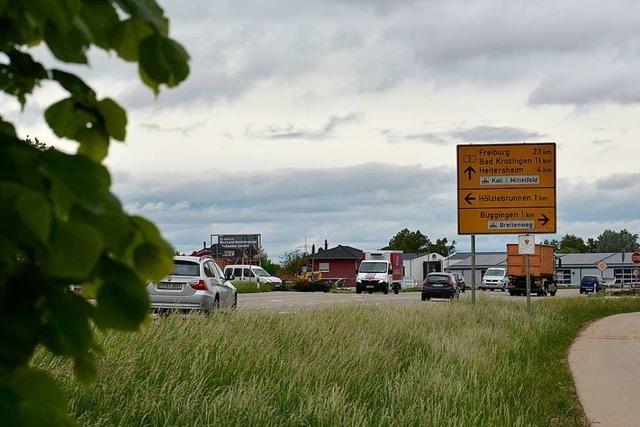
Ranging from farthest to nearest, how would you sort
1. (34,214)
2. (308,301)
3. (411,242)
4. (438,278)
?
(411,242) < (438,278) < (308,301) < (34,214)

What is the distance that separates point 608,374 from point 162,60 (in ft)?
40.0

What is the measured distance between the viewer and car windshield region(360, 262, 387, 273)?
54406 millimetres

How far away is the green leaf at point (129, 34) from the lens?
1.48m

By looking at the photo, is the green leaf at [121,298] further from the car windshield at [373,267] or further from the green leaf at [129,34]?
the car windshield at [373,267]

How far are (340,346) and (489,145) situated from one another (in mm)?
16110

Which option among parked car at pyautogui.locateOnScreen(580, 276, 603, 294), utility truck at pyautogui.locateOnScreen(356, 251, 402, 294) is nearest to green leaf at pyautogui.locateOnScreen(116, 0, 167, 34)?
utility truck at pyautogui.locateOnScreen(356, 251, 402, 294)

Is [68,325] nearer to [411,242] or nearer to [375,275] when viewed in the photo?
[375,275]

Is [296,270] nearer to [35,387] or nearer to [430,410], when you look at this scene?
[430,410]

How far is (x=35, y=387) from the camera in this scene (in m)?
1.35

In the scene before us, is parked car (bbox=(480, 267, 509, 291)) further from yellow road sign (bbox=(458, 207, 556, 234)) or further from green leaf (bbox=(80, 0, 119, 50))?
green leaf (bbox=(80, 0, 119, 50))

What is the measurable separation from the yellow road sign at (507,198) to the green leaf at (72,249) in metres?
25.0

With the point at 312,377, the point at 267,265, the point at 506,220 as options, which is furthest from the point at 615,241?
the point at 312,377

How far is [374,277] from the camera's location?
5388 cm

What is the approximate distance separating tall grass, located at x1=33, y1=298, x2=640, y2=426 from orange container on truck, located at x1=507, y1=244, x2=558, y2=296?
141 ft
